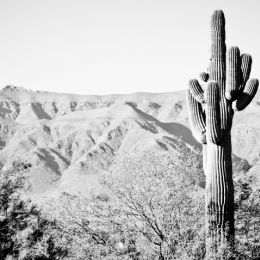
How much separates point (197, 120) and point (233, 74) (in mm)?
1611

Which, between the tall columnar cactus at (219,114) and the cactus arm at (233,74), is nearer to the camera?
the tall columnar cactus at (219,114)

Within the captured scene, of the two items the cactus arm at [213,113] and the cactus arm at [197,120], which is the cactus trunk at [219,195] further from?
the cactus arm at [197,120]

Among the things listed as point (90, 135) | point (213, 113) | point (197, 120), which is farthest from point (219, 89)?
point (90, 135)

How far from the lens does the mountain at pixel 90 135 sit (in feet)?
273

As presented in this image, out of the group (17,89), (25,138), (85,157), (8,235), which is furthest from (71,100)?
(8,235)

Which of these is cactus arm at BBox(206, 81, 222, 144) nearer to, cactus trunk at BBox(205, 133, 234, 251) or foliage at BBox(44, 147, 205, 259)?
cactus trunk at BBox(205, 133, 234, 251)

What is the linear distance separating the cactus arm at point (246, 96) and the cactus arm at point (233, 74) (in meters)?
0.21

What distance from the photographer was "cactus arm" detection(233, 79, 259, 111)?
11.2m

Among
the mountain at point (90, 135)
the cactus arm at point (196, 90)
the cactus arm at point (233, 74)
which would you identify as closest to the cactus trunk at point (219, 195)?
the cactus arm at point (233, 74)

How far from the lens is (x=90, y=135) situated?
102 metres

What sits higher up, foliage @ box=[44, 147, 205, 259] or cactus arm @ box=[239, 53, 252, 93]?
cactus arm @ box=[239, 53, 252, 93]

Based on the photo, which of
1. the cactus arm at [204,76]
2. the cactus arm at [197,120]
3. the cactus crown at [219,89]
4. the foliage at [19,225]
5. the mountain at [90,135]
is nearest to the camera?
the cactus crown at [219,89]

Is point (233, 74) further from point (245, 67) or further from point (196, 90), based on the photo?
point (196, 90)

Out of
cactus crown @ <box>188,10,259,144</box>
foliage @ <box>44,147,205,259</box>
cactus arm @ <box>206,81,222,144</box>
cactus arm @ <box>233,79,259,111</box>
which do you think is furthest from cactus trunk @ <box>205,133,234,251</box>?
cactus arm @ <box>233,79,259,111</box>
